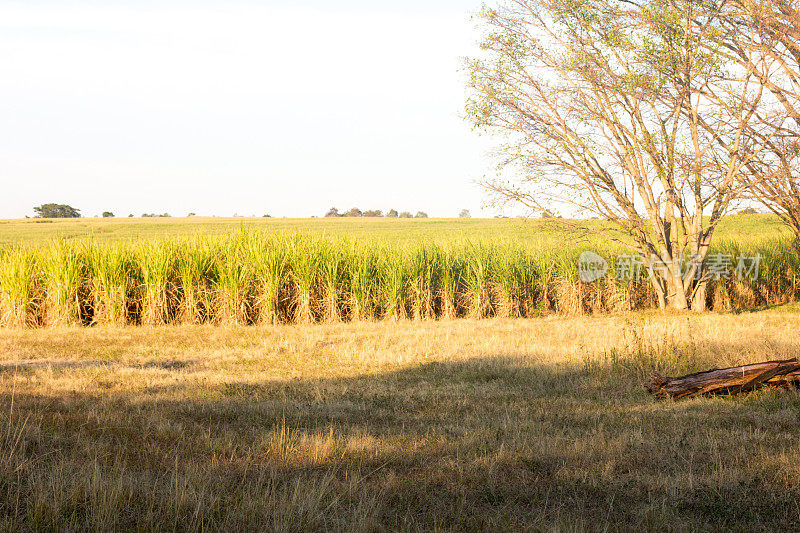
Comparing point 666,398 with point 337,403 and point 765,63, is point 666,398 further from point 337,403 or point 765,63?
point 765,63

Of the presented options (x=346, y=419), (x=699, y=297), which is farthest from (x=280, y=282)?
(x=699, y=297)

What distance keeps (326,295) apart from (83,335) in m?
5.46

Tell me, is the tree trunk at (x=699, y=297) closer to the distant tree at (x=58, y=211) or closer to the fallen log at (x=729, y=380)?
the fallen log at (x=729, y=380)

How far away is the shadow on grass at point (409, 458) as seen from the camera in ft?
13.1

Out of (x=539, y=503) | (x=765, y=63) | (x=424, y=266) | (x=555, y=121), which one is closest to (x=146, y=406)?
(x=539, y=503)

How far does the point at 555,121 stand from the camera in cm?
1702

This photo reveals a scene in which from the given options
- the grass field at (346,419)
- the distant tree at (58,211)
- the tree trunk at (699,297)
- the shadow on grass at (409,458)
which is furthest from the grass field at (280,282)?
the distant tree at (58,211)

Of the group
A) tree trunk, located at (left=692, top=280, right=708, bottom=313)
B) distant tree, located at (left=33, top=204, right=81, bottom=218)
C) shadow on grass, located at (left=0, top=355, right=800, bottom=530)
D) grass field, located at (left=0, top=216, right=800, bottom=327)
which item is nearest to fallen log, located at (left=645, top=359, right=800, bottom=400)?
shadow on grass, located at (left=0, top=355, right=800, bottom=530)

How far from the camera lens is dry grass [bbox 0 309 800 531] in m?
4.00

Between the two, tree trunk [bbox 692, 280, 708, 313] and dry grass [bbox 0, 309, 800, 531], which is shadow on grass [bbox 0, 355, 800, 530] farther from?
tree trunk [bbox 692, 280, 708, 313]

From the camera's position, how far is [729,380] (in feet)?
25.1

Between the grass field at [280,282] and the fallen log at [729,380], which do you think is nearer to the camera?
the fallen log at [729,380]

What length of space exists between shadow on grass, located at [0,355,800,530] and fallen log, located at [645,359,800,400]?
0.24 metres

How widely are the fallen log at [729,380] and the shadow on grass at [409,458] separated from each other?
24 centimetres
